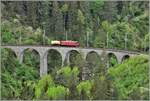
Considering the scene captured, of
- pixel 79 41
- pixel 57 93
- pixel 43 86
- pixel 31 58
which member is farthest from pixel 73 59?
pixel 57 93

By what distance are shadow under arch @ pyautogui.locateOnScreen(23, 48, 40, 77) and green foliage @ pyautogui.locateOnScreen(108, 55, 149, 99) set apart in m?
24.7

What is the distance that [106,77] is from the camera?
59.7m

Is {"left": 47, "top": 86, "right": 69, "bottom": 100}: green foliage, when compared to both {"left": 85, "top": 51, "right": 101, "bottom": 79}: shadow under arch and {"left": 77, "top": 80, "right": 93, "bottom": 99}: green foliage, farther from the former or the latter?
{"left": 85, "top": 51, "right": 101, "bottom": 79}: shadow under arch

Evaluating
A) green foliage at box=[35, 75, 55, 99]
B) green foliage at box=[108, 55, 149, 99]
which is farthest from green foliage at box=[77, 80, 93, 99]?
green foliage at box=[35, 75, 55, 99]

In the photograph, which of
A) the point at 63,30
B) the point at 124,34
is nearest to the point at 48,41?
the point at 63,30

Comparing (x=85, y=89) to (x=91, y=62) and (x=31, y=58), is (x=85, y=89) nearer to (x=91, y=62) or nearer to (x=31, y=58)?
(x=91, y=62)

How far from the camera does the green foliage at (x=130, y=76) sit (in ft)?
180

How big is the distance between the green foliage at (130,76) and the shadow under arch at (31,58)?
24682 mm

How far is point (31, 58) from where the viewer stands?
8850 cm

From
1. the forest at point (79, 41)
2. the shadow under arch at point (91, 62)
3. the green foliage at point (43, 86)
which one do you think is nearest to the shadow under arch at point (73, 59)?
the forest at point (79, 41)

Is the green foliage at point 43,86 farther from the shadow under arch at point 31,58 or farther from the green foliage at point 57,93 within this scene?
the shadow under arch at point 31,58

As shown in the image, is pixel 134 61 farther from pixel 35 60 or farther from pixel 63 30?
pixel 63 30

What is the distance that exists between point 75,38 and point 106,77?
43675mm

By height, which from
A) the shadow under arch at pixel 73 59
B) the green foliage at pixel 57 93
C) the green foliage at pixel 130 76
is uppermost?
the shadow under arch at pixel 73 59
